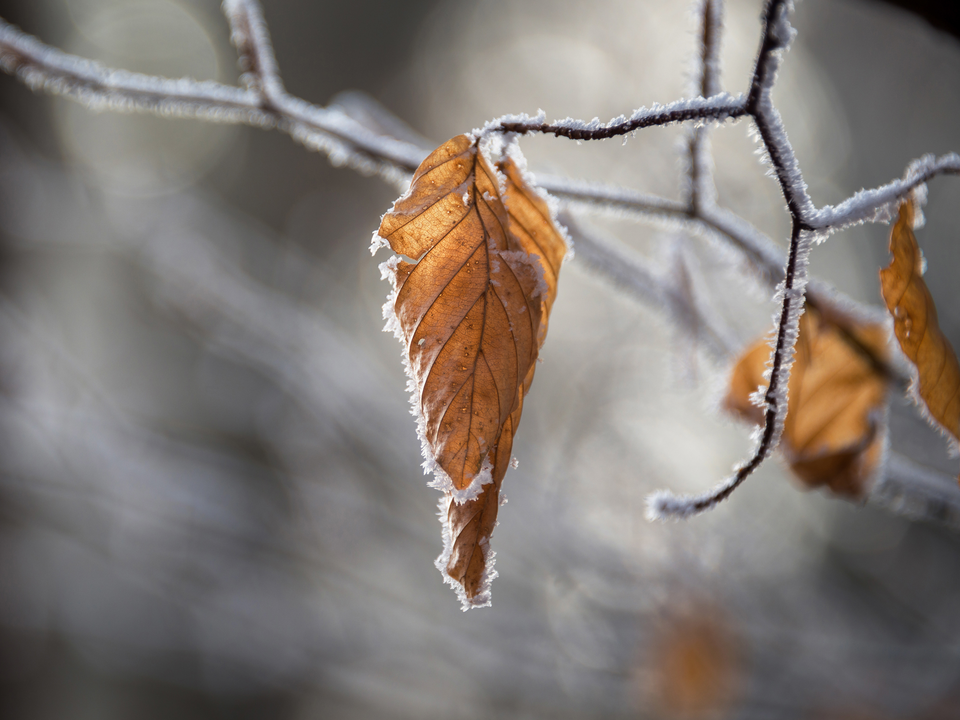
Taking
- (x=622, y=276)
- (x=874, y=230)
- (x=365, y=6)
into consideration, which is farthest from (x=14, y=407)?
(x=365, y=6)

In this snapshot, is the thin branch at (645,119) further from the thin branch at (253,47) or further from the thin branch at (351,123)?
the thin branch at (253,47)

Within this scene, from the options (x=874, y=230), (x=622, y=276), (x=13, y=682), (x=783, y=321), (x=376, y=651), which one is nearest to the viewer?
(x=783, y=321)

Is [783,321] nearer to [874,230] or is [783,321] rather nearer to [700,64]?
[700,64]

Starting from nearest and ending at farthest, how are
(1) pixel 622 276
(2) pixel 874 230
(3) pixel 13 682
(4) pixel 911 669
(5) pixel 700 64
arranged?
(5) pixel 700 64
(1) pixel 622 276
(4) pixel 911 669
(3) pixel 13 682
(2) pixel 874 230

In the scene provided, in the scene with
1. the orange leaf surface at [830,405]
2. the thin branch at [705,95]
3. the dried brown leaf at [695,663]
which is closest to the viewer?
the thin branch at [705,95]

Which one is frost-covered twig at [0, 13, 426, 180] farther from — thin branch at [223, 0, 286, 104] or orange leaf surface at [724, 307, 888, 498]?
orange leaf surface at [724, 307, 888, 498]

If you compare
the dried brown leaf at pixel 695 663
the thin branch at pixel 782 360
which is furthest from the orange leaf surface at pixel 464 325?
the dried brown leaf at pixel 695 663

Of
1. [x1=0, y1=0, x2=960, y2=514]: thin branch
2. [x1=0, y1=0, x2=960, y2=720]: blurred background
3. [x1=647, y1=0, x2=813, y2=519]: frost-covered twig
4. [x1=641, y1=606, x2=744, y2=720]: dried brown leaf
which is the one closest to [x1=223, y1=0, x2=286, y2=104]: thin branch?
[x1=0, y1=0, x2=960, y2=514]: thin branch
